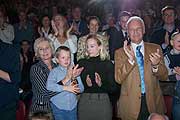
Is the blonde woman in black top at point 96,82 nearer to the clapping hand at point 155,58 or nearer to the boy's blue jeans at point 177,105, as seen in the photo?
the clapping hand at point 155,58

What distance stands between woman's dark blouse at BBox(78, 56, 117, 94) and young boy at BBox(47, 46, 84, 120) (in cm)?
7

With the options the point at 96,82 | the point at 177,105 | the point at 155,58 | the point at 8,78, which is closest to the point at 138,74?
the point at 155,58

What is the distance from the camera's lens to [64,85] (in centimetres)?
386

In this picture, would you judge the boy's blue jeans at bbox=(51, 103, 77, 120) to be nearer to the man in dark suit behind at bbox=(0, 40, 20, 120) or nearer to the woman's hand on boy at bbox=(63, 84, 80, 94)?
the woman's hand on boy at bbox=(63, 84, 80, 94)

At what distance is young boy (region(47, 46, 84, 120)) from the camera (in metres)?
3.83

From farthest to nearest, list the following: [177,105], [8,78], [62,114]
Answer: [177,105] → [62,114] → [8,78]

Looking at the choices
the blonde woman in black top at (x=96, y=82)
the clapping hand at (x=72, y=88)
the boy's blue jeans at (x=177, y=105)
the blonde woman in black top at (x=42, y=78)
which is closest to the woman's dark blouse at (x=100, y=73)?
the blonde woman in black top at (x=96, y=82)

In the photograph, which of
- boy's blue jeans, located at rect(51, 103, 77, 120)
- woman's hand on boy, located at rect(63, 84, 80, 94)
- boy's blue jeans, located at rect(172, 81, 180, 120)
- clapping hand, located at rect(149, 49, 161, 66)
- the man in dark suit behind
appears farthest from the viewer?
boy's blue jeans, located at rect(172, 81, 180, 120)

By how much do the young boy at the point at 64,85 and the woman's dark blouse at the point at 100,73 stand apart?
0.23ft

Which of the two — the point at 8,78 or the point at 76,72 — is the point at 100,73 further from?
the point at 8,78

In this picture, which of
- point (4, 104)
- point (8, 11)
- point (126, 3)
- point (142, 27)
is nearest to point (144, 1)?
point (126, 3)

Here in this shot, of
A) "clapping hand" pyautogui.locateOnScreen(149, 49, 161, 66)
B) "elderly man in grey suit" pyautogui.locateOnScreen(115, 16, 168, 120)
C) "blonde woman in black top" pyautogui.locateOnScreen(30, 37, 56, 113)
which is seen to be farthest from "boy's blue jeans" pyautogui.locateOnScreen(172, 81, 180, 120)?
"blonde woman in black top" pyautogui.locateOnScreen(30, 37, 56, 113)

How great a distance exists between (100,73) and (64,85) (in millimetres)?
352

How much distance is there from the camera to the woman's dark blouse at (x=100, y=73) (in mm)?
3895
